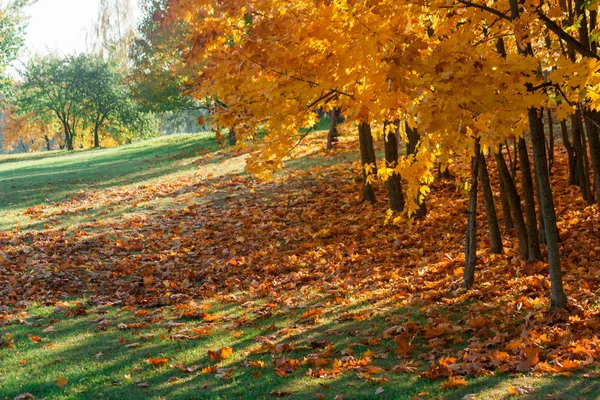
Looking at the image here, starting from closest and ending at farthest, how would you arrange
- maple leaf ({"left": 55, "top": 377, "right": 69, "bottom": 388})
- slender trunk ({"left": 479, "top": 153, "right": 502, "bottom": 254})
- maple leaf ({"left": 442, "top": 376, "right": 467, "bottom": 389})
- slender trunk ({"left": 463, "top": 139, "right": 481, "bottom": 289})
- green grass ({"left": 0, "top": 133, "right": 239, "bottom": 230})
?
maple leaf ({"left": 442, "top": 376, "right": 467, "bottom": 389}) < maple leaf ({"left": 55, "top": 377, "right": 69, "bottom": 388}) < slender trunk ({"left": 463, "top": 139, "right": 481, "bottom": 289}) < slender trunk ({"left": 479, "top": 153, "right": 502, "bottom": 254}) < green grass ({"left": 0, "top": 133, "right": 239, "bottom": 230})

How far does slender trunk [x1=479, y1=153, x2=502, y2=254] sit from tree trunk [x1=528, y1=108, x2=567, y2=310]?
6.83 ft

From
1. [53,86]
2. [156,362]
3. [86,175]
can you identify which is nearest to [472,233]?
[156,362]

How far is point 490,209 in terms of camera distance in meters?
9.19

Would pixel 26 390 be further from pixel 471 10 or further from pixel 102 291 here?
pixel 471 10

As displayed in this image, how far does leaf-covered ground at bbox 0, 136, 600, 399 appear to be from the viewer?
528cm

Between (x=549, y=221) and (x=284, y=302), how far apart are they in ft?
11.3

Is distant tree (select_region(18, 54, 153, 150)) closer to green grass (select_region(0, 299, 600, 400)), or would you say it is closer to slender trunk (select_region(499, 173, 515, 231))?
slender trunk (select_region(499, 173, 515, 231))

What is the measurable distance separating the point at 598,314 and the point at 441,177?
8.59 m

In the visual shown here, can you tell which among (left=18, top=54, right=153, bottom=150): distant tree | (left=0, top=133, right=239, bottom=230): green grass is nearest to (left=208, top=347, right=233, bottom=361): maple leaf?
(left=0, top=133, right=239, bottom=230): green grass

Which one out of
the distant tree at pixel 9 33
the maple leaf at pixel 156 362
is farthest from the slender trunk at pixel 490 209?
the distant tree at pixel 9 33

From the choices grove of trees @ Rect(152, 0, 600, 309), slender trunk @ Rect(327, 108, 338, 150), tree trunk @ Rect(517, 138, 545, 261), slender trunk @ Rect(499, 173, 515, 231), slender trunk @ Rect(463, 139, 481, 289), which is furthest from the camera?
slender trunk @ Rect(327, 108, 338, 150)

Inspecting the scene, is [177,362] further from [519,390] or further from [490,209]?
[490,209]

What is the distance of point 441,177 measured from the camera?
1471 centimetres

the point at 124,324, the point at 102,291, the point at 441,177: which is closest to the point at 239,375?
the point at 124,324
